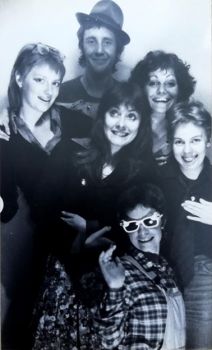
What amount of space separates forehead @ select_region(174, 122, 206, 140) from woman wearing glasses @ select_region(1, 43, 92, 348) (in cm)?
28

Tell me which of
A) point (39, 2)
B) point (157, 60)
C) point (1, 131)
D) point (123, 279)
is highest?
point (39, 2)

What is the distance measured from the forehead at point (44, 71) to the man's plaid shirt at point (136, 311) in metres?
0.57

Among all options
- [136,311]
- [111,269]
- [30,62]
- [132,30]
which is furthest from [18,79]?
[136,311]

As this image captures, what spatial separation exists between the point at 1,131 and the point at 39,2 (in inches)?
15.4

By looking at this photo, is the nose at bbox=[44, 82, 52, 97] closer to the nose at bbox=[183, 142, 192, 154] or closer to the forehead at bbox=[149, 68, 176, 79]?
the forehead at bbox=[149, 68, 176, 79]

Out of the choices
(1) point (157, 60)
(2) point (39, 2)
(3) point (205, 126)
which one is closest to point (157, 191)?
(3) point (205, 126)

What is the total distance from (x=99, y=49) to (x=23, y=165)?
406 mm

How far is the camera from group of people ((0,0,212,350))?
64.7 inches

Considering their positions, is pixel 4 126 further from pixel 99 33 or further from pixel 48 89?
pixel 99 33

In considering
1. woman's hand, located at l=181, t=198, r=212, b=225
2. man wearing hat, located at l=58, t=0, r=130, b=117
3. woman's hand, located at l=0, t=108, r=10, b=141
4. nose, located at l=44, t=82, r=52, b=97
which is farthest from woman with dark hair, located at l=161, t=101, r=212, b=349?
woman's hand, located at l=0, t=108, r=10, b=141

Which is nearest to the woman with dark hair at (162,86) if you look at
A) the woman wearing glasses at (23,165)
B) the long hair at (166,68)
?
the long hair at (166,68)

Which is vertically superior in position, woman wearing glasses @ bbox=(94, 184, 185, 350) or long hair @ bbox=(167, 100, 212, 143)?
long hair @ bbox=(167, 100, 212, 143)

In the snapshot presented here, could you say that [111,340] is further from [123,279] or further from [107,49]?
[107,49]

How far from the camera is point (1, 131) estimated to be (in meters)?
1.67
